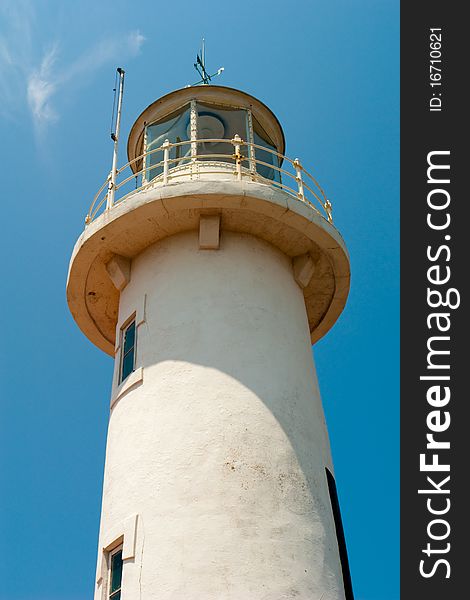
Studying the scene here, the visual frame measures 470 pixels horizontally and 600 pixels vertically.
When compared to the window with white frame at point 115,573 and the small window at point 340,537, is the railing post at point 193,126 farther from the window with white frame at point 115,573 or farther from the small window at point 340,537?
the window with white frame at point 115,573

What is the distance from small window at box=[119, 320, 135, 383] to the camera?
14.2 m

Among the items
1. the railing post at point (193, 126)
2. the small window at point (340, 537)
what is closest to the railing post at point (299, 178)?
the railing post at point (193, 126)

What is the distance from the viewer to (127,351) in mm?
14594

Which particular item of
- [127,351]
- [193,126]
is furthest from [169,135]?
[127,351]

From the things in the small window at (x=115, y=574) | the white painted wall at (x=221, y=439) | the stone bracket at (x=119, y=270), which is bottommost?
the small window at (x=115, y=574)

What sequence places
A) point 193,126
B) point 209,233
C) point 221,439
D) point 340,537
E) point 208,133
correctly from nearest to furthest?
1. point 221,439
2. point 340,537
3. point 209,233
4. point 193,126
5. point 208,133

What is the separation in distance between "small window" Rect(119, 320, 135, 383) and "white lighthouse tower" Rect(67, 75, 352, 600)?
49 mm

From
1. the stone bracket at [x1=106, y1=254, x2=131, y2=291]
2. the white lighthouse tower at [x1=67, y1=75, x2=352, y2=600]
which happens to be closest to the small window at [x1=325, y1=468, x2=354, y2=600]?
the white lighthouse tower at [x1=67, y1=75, x2=352, y2=600]

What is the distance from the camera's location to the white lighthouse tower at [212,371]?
1095 cm

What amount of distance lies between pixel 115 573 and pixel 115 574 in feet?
0.05

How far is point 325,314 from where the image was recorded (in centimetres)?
1720

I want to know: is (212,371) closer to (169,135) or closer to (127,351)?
(127,351)

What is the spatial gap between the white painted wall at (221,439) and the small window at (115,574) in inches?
6.6

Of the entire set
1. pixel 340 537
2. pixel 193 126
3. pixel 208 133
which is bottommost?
pixel 340 537
